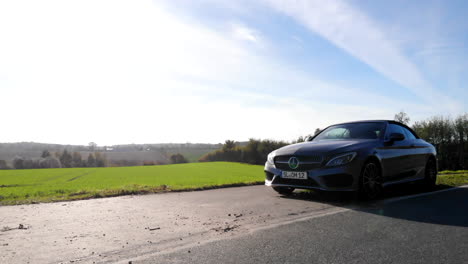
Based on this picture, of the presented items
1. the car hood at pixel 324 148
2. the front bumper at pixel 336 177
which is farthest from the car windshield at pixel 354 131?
the front bumper at pixel 336 177

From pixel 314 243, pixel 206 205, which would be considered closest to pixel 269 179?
pixel 206 205

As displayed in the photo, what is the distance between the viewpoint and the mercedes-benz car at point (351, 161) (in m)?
6.27

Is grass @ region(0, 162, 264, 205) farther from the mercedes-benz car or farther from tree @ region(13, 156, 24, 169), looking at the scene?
tree @ region(13, 156, 24, 169)

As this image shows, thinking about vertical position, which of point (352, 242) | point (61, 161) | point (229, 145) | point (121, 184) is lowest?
point (61, 161)

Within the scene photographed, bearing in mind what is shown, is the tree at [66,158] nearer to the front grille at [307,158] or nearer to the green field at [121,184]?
the green field at [121,184]

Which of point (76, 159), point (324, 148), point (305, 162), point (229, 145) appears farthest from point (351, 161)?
point (76, 159)

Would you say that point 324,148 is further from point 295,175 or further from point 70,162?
point 70,162

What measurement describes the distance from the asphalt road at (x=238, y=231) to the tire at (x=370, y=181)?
24 centimetres

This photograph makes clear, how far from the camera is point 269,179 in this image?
23.7 feet

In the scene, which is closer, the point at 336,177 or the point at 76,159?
the point at 336,177

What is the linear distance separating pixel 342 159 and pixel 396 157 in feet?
6.28

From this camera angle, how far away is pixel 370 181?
6.62m

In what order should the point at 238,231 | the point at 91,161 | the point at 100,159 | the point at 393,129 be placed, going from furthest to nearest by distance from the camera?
the point at 100,159, the point at 91,161, the point at 393,129, the point at 238,231

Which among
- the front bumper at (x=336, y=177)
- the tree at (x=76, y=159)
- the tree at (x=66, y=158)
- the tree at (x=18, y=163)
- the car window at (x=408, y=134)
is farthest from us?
the tree at (x=76, y=159)
